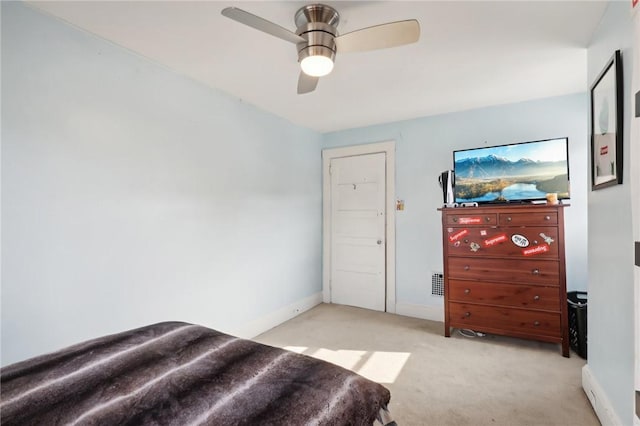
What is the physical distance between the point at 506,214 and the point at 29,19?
11.9 ft

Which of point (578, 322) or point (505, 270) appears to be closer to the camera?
point (578, 322)

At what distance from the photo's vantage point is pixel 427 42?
1990 mm

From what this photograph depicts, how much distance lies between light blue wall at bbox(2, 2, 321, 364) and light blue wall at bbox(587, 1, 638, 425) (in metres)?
2.71

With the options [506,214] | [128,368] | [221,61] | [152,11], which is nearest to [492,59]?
[506,214]

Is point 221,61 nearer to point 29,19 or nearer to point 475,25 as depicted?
point 29,19

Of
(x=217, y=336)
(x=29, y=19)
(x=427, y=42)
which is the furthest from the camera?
(x=427, y=42)

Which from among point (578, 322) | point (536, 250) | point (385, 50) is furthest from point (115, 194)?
point (578, 322)

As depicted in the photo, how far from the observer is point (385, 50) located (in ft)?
6.81

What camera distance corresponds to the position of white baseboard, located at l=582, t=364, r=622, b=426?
5.26 feet

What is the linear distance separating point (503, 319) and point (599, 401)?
1.00m

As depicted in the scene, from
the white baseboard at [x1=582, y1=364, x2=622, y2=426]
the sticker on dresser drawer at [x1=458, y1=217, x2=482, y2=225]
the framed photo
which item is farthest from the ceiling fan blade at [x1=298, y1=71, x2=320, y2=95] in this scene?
the white baseboard at [x1=582, y1=364, x2=622, y2=426]

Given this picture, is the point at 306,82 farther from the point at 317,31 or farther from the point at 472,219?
the point at 472,219

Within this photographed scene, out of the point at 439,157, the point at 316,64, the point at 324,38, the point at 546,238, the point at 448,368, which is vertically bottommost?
the point at 448,368

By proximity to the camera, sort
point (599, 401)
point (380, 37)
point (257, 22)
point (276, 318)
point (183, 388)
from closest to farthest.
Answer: point (183, 388), point (257, 22), point (380, 37), point (599, 401), point (276, 318)
